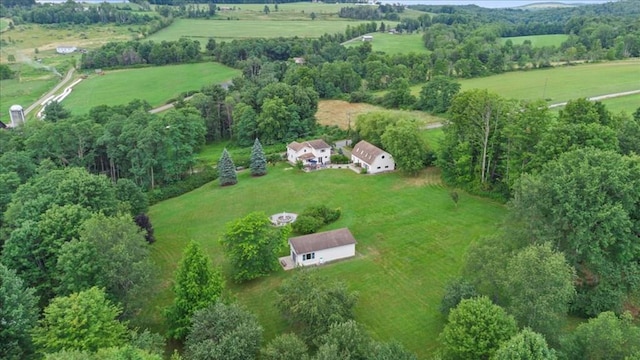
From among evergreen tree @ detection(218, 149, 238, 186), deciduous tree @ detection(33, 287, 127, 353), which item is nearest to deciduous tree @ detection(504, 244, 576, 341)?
deciduous tree @ detection(33, 287, 127, 353)

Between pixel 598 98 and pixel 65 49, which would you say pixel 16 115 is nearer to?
pixel 65 49

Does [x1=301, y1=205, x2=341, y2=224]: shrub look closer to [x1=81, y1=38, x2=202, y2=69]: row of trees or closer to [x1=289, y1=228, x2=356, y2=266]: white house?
Answer: [x1=289, y1=228, x2=356, y2=266]: white house

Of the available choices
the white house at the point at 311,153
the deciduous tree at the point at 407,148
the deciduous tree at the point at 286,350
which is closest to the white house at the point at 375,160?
the deciduous tree at the point at 407,148

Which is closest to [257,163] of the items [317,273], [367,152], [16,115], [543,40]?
[367,152]

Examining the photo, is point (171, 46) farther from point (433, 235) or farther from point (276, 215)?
point (433, 235)

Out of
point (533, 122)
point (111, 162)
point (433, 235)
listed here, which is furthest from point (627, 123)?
point (111, 162)

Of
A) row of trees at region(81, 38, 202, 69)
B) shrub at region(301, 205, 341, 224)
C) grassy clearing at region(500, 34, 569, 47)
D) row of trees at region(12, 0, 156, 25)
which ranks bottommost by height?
shrub at region(301, 205, 341, 224)
